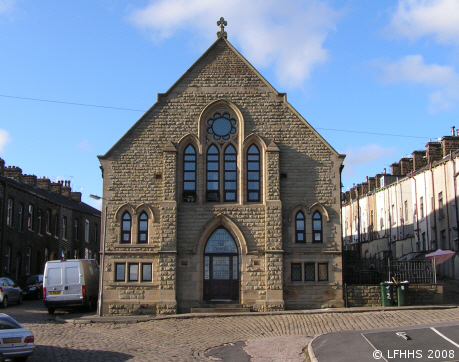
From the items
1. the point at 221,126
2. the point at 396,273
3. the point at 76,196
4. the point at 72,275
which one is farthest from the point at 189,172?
the point at 76,196

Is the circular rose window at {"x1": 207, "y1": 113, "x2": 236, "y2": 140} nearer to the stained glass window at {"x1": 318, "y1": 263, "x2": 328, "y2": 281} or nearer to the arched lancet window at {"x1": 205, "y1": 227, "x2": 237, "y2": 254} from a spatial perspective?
the arched lancet window at {"x1": 205, "y1": 227, "x2": 237, "y2": 254}

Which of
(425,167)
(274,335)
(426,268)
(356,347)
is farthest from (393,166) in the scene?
(356,347)

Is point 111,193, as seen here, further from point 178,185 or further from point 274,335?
point 274,335

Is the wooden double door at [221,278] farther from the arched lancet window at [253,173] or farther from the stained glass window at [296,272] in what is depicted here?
the arched lancet window at [253,173]

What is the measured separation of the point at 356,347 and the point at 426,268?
1273 cm

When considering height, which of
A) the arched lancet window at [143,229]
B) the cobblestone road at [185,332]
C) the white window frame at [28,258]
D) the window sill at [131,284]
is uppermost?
the arched lancet window at [143,229]

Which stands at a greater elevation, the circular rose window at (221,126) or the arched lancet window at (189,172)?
the circular rose window at (221,126)

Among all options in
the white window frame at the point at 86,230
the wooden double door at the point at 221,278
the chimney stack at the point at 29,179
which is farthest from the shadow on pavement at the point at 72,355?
the white window frame at the point at 86,230

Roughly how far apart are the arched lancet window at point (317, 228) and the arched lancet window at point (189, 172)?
530 centimetres

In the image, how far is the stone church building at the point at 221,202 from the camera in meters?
24.3

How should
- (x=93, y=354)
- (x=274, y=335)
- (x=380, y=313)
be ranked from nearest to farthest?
(x=93, y=354), (x=274, y=335), (x=380, y=313)

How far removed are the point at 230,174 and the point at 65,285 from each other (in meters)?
8.50

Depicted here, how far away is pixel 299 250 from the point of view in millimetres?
24688

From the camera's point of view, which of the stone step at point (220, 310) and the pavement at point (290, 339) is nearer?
the pavement at point (290, 339)
